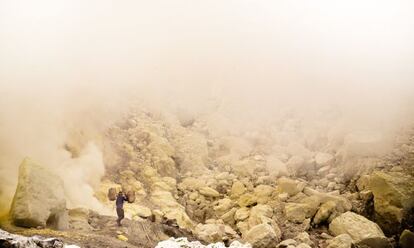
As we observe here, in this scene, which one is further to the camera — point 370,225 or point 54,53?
point 54,53

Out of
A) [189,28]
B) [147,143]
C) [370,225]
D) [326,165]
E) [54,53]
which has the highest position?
[189,28]

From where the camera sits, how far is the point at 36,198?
30.8 feet

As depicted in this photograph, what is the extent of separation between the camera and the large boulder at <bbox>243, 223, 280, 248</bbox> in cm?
1202

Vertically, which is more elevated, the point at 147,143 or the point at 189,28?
the point at 189,28

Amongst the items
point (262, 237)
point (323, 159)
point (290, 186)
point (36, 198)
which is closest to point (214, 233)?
point (262, 237)

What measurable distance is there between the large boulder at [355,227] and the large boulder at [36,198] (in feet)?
27.1

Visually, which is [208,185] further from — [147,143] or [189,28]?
[189,28]

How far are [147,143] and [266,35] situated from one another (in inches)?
453

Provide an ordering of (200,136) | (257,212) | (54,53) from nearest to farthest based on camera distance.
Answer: (257,212)
(200,136)
(54,53)

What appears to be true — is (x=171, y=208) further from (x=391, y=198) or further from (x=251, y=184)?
(x=391, y=198)

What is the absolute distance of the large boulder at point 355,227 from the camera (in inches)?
498

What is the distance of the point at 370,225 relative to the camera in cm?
1305

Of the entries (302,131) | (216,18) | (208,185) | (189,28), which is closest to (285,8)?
(216,18)

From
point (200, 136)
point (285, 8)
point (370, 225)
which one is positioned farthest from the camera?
point (285, 8)
